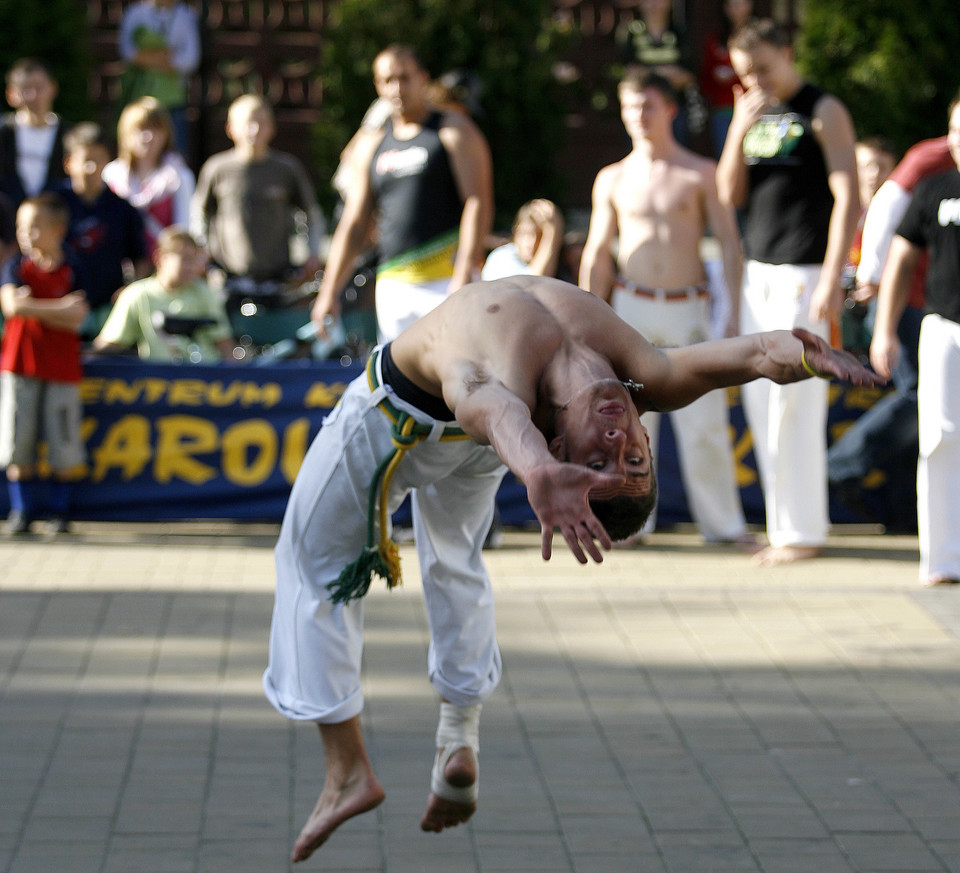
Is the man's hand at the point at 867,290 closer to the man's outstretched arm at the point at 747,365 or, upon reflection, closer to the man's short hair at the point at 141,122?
the man's outstretched arm at the point at 747,365

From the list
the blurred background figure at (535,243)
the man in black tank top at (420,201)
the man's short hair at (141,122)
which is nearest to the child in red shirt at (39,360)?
the man in black tank top at (420,201)

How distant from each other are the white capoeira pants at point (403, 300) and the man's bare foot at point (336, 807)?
3819 mm

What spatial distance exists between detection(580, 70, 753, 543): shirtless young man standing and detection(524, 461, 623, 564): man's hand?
4793mm

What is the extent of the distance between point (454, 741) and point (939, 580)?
11.8 feet

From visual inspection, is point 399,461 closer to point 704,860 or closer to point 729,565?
point 704,860

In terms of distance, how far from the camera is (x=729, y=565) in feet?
24.9

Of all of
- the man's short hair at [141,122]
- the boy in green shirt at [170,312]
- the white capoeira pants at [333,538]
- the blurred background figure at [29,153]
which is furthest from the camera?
the man's short hair at [141,122]

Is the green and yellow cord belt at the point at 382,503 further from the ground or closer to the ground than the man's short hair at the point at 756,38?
closer to the ground

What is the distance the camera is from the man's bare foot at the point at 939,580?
7.07 m

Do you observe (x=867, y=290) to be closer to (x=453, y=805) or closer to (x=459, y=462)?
(x=459, y=462)

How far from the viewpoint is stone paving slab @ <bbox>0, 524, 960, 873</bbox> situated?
4074 mm

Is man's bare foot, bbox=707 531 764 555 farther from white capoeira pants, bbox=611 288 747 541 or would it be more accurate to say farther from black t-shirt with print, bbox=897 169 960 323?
black t-shirt with print, bbox=897 169 960 323

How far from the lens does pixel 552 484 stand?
2848 mm

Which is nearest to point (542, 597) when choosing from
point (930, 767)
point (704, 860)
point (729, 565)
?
point (729, 565)
